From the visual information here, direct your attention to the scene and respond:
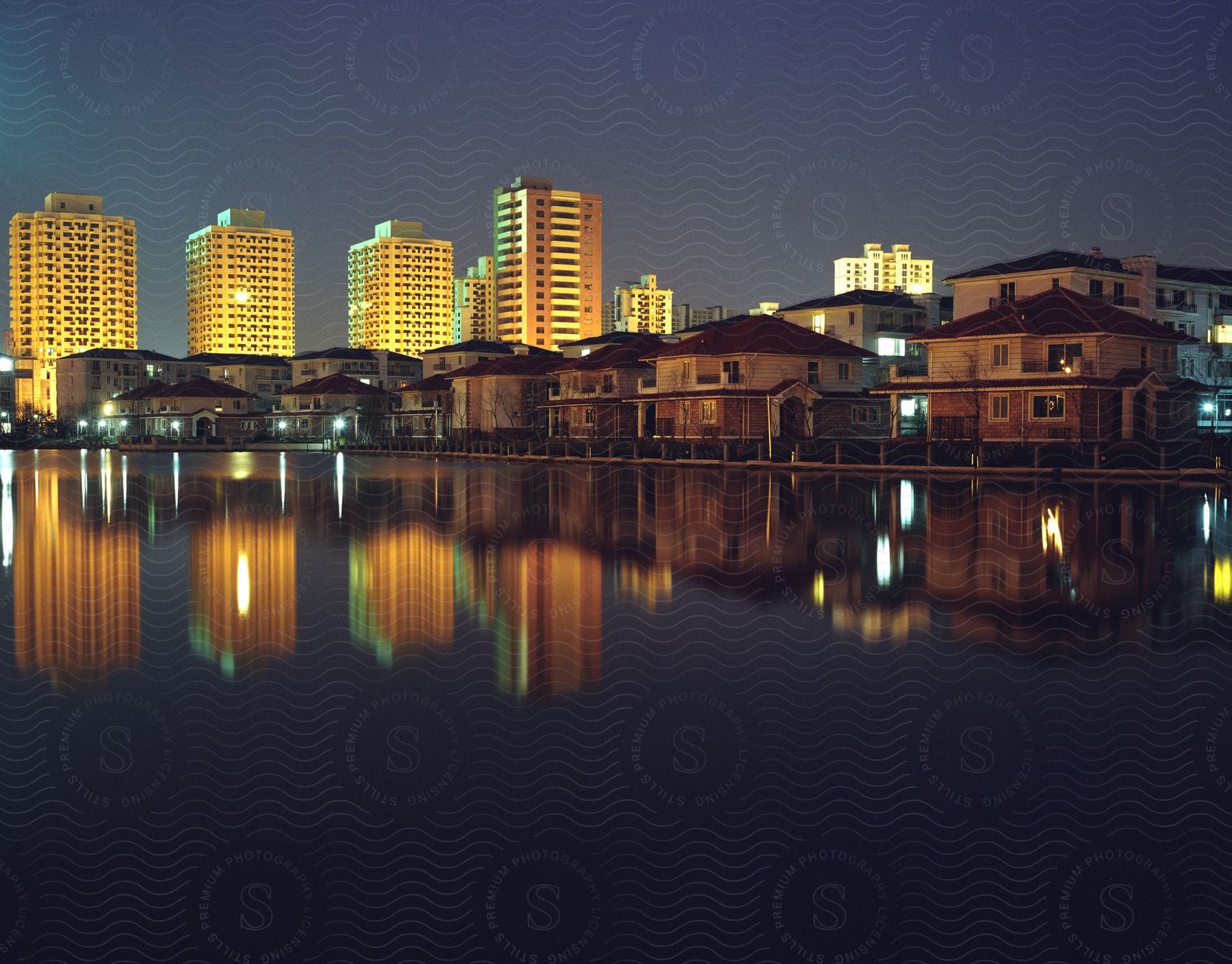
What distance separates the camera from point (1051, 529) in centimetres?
1992

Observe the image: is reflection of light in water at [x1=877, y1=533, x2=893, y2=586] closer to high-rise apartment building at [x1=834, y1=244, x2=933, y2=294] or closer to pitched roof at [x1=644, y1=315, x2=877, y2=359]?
pitched roof at [x1=644, y1=315, x2=877, y2=359]

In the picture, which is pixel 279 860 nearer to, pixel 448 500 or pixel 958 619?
pixel 958 619

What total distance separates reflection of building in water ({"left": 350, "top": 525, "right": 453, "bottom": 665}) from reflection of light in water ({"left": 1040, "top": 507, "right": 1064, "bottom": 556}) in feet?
27.6

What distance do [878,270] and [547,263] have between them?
5002 centimetres

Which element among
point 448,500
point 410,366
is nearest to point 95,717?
point 448,500

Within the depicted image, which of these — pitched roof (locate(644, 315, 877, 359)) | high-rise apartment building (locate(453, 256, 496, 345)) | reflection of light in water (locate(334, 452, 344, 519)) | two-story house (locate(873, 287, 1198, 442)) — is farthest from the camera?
high-rise apartment building (locate(453, 256, 496, 345))

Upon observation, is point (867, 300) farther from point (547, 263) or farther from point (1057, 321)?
point (547, 263)

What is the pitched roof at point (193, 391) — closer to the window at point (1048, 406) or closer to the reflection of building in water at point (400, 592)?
the window at point (1048, 406)

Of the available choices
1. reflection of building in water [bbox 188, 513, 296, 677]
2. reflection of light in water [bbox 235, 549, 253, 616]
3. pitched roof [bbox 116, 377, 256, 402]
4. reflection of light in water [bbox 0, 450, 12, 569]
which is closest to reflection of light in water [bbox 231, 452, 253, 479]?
reflection of light in water [bbox 0, 450, 12, 569]

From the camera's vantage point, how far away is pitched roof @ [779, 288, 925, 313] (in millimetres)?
66188

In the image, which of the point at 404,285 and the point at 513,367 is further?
the point at 404,285

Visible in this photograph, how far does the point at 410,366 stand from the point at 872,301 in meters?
58.6

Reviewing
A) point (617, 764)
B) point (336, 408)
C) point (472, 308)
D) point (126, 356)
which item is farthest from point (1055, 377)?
point (472, 308)

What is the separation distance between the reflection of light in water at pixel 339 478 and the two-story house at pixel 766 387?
15616 mm
